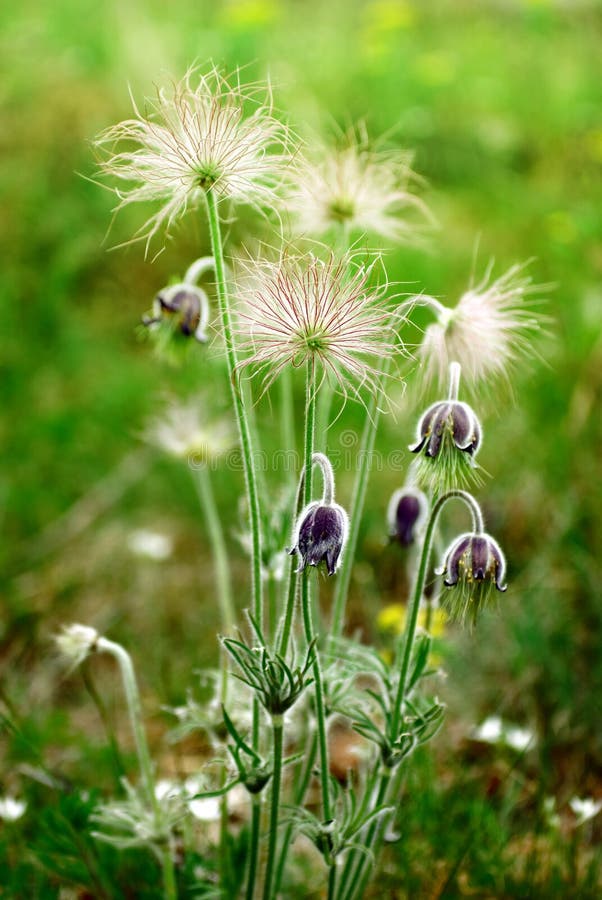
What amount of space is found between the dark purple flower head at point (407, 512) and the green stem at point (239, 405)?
0.42 meters

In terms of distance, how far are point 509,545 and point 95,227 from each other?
119 inches

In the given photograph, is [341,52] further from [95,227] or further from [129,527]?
[129,527]

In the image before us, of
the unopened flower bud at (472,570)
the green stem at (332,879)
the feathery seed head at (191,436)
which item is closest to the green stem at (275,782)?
the green stem at (332,879)

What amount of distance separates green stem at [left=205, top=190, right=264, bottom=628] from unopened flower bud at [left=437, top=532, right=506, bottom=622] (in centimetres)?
30

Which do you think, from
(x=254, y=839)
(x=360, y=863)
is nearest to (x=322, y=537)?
(x=254, y=839)

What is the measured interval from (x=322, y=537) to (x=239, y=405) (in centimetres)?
26

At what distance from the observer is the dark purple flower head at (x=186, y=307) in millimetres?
1791

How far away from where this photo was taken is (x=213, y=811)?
2.05 m

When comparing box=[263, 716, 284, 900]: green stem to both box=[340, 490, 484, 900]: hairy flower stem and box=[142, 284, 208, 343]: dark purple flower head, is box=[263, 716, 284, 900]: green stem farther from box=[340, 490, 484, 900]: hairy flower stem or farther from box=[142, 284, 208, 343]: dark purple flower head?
box=[142, 284, 208, 343]: dark purple flower head

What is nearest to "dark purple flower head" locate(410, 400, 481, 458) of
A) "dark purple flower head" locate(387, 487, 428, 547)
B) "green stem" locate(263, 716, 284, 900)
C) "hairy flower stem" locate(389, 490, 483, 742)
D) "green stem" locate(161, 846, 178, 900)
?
"hairy flower stem" locate(389, 490, 483, 742)

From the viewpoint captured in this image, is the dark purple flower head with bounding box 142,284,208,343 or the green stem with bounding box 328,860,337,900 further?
the dark purple flower head with bounding box 142,284,208,343

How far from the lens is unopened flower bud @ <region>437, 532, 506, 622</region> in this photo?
1502 mm

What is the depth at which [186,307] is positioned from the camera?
1802 millimetres

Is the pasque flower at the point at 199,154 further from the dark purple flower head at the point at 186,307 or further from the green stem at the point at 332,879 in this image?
the green stem at the point at 332,879
